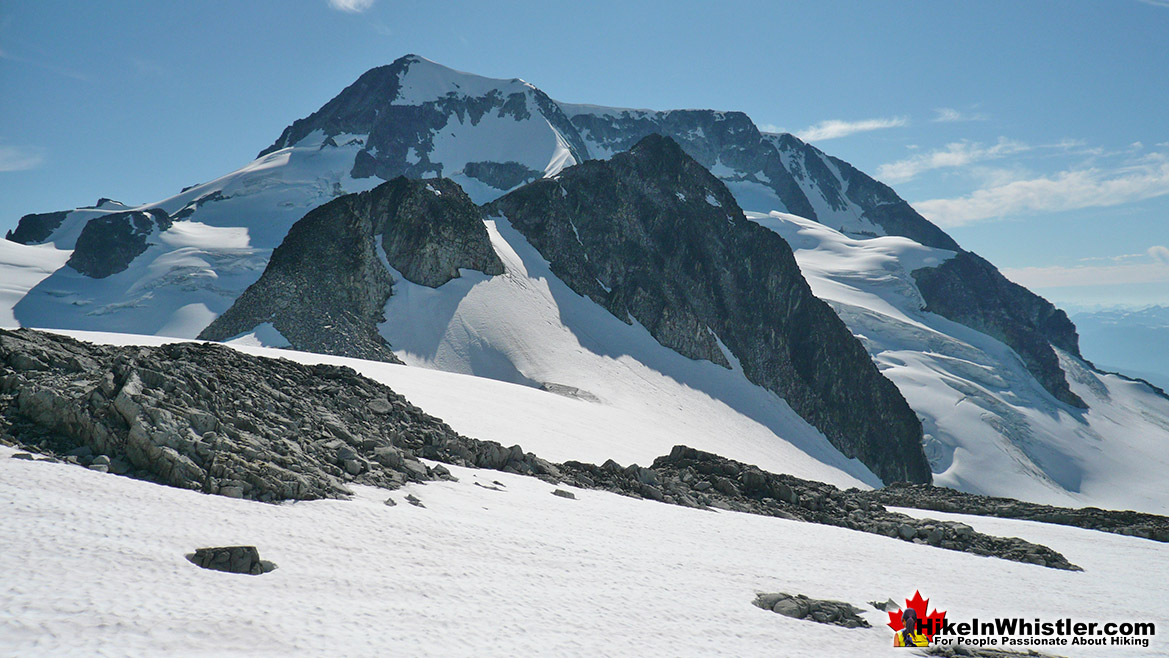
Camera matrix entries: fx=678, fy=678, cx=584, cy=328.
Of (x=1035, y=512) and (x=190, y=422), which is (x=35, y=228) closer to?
(x=190, y=422)

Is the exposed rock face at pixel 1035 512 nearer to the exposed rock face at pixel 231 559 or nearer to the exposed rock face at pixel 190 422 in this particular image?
the exposed rock face at pixel 190 422

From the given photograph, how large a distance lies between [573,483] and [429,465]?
4926 mm

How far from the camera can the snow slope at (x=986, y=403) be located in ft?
296

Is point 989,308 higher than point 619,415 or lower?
higher

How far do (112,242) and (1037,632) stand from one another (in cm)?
14801

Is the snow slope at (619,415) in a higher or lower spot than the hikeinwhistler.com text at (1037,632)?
higher

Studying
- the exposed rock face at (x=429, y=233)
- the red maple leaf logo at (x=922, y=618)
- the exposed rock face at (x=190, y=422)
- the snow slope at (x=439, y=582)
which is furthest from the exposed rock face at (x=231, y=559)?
the exposed rock face at (x=429, y=233)

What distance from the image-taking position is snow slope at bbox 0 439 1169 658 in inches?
320

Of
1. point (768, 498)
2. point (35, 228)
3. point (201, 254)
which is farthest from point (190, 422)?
point (35, 228)

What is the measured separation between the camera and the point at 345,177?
505 ft

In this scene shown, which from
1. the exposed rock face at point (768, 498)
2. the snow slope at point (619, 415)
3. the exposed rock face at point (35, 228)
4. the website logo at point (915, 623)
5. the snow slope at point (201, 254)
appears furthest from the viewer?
the exposed rock face at point (35, 228)

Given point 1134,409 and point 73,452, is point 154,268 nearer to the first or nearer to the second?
point 73,452

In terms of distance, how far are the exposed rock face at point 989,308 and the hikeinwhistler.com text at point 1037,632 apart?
5151 inches

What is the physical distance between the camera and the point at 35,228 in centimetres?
14888
